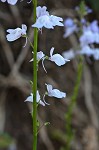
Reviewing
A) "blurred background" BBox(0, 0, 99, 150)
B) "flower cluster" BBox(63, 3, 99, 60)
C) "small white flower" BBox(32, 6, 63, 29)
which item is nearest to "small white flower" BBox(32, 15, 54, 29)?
"small white flower" BBox(32, 6, 63, 29)

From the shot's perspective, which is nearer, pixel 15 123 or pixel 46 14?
pixel 46 14

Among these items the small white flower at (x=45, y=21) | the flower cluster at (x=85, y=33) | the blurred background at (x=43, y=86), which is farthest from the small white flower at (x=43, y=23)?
the blurred background at (x=43, y=86)

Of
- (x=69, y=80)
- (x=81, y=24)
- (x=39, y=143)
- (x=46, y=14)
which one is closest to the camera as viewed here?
(x=46, y=14)

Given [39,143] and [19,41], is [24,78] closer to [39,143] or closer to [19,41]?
[19,41]

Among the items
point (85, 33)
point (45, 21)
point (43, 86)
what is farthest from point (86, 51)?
point (45, 21)

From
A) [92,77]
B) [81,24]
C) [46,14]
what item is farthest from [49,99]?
[46,14]

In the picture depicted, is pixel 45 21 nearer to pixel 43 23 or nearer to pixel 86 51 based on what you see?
pixel 43 23

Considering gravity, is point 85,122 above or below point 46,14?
above

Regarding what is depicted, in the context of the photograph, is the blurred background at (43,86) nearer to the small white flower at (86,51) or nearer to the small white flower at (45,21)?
the small white flower at (86,51)
